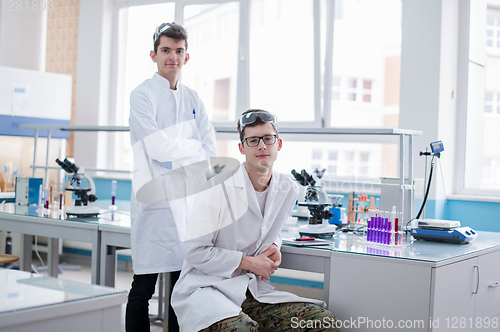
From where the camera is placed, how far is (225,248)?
190cm

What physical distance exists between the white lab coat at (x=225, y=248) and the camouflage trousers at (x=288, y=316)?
0.09ft

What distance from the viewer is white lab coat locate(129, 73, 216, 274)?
7.22ft

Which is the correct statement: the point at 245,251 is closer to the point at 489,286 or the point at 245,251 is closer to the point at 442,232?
the point at 442,232

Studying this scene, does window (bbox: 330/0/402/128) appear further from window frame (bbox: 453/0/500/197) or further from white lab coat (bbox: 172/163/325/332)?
white lab coat (bbox: 172/163/325/332)

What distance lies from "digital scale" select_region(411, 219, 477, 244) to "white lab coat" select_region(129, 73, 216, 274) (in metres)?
1.02

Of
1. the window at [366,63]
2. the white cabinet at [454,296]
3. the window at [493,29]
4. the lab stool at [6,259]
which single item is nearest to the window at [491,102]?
the window at [493,29]

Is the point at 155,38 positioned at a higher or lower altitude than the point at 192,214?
higher

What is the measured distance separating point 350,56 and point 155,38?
224cm

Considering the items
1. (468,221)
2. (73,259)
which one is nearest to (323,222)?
(468,221)

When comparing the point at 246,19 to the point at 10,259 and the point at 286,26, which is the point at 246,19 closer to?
the point at 286,26

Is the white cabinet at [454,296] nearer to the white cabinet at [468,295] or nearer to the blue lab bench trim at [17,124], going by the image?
the white cabinet at [468,295]

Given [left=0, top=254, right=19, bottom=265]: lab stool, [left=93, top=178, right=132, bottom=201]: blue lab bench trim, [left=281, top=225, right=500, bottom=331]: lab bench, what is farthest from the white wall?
[left=281, top=225, right=500, bottom=331]: lab bench

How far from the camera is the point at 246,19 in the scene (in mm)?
4500

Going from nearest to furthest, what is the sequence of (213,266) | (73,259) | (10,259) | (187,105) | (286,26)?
(213,266)
(187,105)
(10,259)
(286,26)
(73,259)
